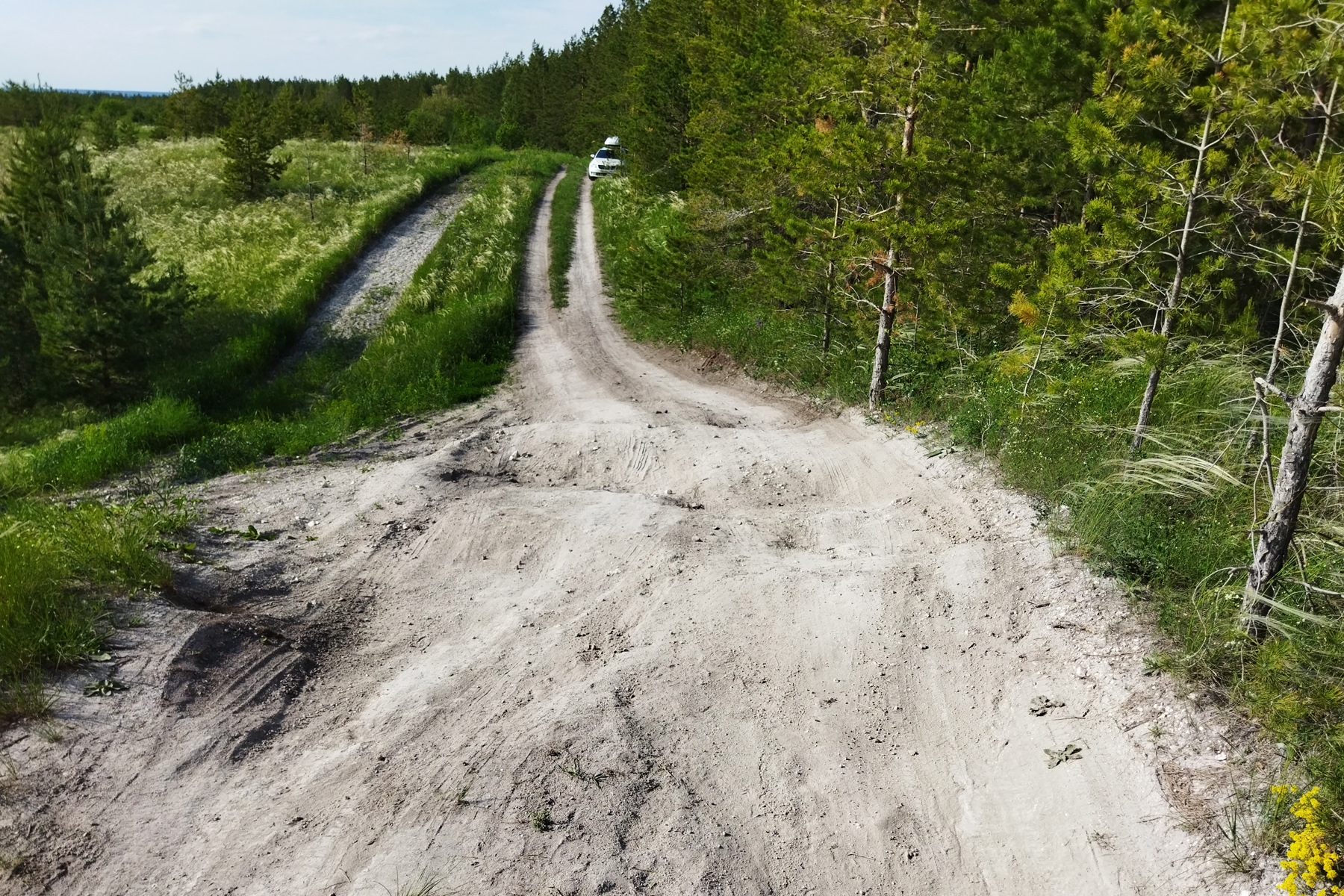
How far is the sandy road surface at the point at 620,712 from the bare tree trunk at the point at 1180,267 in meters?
1.87

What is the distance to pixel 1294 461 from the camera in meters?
5.34

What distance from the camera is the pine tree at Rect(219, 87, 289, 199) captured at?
37438 mm

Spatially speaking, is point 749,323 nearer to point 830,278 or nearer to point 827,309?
point 827,309

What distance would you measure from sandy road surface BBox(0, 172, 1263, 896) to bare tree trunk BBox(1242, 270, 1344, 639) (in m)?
1.00

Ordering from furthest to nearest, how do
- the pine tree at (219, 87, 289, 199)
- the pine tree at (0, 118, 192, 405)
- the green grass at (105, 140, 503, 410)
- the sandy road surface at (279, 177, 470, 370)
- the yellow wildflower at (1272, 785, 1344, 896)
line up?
1. the pine tree at (219, 87, 289, 199)
2. the sandy road surface at (279, 177, 470, 370)
3. the green grass at (105, 140, 503, 410)
4. the pine tree at (0, 118, 192, 405)
5. the yellow wildflower at (1272, 785, 1344, 896)

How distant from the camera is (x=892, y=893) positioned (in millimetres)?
5199

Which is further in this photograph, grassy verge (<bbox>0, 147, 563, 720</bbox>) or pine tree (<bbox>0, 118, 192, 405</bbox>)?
pine tree (<bbox>0, 118, 192, 405</bbox>)

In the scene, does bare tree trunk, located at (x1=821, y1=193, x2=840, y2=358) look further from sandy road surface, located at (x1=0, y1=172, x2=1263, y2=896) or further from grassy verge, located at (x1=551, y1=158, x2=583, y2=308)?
grassy verge, located at (x1=551, y1=158, x2=583, y2=308)

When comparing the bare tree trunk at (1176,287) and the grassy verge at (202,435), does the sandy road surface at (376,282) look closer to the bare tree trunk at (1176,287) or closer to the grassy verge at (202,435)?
the grassy verge at (202,435)

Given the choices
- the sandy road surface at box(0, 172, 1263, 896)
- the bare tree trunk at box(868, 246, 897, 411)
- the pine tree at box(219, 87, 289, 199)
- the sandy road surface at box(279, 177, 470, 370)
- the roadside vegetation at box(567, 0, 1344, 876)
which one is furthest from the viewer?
the pine tree at box(219, 87, 289, 199)

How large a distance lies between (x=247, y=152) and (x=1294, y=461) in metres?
43.4

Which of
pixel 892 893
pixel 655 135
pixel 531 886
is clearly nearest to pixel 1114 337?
pixel 892 893

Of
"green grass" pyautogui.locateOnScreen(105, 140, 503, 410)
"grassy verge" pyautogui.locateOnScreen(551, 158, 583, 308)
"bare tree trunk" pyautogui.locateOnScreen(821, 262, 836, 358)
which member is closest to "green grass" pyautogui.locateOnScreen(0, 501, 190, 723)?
"green grass" pyautogui.locateOnScreen(105, 140, 503, 410)

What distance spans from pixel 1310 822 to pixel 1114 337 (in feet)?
16.6
